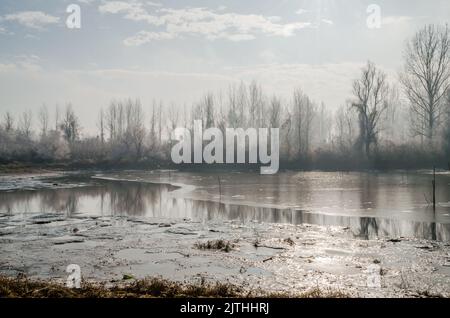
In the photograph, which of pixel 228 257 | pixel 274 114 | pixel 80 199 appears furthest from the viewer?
pixel 274 114

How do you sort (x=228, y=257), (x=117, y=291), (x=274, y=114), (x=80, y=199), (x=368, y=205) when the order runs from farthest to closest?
(x=274, y=114) < (x=80, y=199) < (x=368, y=205) < (x=228, y=257) < (x=117, y=291)

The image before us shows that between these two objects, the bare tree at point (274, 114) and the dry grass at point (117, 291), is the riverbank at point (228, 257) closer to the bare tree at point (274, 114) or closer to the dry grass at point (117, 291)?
the dry grass at point (117, 291)

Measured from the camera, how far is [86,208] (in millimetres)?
22625

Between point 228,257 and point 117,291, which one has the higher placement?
point 117,291

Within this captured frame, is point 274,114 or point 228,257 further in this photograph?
point 274,114

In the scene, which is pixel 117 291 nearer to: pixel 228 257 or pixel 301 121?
pixel 228 257

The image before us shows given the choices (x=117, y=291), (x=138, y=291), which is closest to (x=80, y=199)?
(x=117, y=291)

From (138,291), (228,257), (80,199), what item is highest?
(138,291)

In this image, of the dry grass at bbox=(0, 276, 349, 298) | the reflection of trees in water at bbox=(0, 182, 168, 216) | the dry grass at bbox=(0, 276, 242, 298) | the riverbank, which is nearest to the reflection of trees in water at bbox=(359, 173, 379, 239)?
the riverbank

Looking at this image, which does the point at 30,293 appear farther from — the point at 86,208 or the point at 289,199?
the point at 289,199

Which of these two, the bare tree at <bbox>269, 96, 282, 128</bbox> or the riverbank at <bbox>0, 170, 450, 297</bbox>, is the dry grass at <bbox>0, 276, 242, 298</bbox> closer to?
the riverbank at <bbox>0, 170, 450, 297</bbox>

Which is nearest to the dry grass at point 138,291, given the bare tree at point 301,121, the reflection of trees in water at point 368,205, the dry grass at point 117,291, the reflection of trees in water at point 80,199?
the dry grass at point 117,291

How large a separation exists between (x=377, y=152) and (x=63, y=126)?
59.9 metres

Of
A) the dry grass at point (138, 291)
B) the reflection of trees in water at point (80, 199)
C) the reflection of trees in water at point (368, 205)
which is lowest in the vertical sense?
the reflection of trees in water at point (80, 199)
